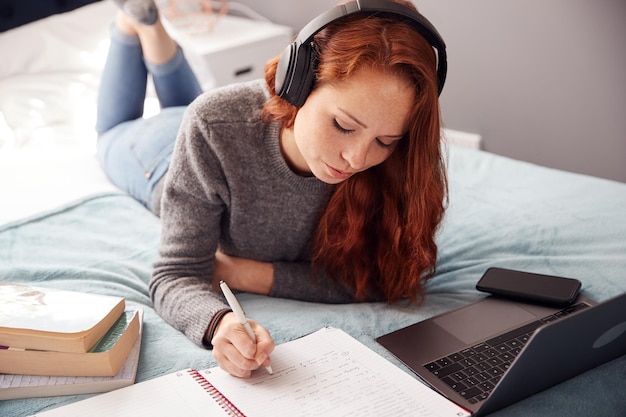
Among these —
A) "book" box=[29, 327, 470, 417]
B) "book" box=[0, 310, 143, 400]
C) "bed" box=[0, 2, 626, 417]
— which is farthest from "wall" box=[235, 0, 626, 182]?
"book" box=[0, 310, 143, 400]

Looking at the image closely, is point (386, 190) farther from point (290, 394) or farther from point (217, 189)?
point (290, 394)

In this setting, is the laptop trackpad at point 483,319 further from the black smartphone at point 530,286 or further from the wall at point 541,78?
the wall at point 541,78

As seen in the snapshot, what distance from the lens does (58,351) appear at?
875 millimetres

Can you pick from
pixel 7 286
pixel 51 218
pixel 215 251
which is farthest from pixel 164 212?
pixel 51 218

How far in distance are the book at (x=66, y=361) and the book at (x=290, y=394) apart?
0.04m

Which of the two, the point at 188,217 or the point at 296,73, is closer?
the point at 296,73

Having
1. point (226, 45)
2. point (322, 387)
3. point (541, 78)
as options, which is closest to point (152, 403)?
point (322, 387)

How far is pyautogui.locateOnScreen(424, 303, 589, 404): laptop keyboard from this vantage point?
2.94ft

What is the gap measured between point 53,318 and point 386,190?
0.53 meters

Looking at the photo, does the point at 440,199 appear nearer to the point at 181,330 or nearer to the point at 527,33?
the point at 181,330

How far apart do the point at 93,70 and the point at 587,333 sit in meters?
1.70

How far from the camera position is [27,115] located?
190 centimetres

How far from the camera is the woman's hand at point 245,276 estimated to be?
3.93 ft

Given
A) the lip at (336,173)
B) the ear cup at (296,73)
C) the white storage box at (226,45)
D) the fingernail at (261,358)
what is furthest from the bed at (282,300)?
the white storage box at (226,45)
